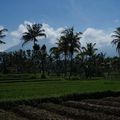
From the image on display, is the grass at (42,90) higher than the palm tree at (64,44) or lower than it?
lower

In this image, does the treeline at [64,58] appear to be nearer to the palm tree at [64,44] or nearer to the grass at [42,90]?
the palm tree at [64,44]

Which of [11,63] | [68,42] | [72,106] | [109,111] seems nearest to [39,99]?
[72,106]

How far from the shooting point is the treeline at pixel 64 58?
7288cm

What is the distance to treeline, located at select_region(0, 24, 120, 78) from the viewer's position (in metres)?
72.9

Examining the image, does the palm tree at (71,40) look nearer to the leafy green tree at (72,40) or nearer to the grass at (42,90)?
the leafy green tree at (72,40)

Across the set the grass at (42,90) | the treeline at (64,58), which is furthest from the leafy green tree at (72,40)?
the grass at (42,90)

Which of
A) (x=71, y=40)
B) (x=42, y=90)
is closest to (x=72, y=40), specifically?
(x=71, y=40)

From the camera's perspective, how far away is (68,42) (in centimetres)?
7262

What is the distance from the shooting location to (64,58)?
8888 cm

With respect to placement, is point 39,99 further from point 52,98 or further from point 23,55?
point 23,55

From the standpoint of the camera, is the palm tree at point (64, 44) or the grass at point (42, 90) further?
the palm tree at point (64, 44)

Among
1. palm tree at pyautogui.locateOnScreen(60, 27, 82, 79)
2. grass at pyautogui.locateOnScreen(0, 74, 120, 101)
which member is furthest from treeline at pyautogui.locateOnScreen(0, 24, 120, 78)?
grass at pyautogui.locateOnScreen(0, 74, 120, 101)

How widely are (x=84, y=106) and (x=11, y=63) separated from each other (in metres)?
86.2

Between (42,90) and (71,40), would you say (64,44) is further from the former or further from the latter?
(42,90)
